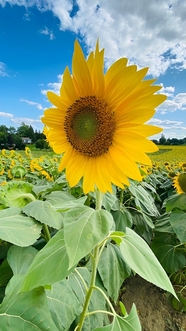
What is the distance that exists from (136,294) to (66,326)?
192cm

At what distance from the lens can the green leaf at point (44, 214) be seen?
3.69 feet

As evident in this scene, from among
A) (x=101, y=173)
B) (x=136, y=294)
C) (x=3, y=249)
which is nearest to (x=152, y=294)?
(x=136, y=294)

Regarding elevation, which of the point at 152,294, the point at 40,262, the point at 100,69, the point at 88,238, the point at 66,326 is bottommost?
the point at 152,294

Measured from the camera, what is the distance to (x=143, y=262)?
0.77m

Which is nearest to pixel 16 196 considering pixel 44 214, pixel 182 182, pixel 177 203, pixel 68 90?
pixel 44 214

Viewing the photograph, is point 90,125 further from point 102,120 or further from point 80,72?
point 80,72

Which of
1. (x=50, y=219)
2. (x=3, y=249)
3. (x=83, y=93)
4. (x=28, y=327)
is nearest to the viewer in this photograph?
(x=28, y=327)

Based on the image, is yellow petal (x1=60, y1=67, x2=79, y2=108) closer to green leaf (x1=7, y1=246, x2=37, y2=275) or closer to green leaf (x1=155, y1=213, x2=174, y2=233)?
green leaf (x1=7, y1=246, x2=37, y2=275)

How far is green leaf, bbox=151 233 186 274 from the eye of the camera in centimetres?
237

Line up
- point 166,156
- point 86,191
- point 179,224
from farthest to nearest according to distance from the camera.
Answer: point 166,156
point 179,224
point 86,191

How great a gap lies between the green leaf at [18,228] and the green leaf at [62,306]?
231mm

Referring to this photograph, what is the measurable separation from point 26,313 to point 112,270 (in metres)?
0.69

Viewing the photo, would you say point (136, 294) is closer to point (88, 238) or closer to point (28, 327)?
point (28, 327)

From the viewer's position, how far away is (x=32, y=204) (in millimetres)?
1224
